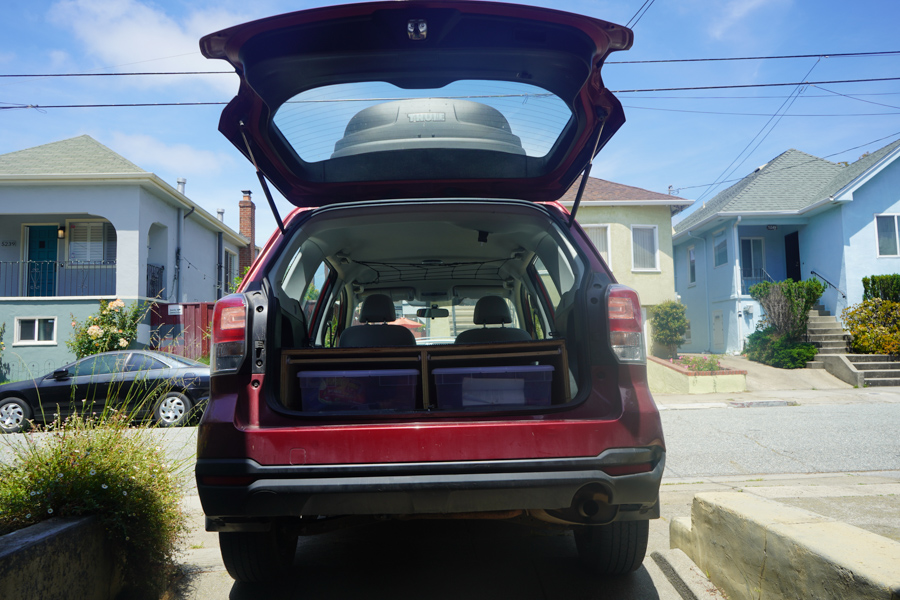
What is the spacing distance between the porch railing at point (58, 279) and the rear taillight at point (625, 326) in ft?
60.3

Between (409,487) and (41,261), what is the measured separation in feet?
64.3

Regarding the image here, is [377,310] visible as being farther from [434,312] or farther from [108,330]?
[108,330]

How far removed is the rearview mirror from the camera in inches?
207

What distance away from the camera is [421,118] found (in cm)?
269

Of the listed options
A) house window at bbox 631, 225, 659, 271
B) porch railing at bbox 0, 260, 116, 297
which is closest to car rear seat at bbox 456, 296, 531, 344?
house window at bbox 631, 225, 659, 271

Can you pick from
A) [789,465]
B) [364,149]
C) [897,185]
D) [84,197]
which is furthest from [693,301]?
[364,149]

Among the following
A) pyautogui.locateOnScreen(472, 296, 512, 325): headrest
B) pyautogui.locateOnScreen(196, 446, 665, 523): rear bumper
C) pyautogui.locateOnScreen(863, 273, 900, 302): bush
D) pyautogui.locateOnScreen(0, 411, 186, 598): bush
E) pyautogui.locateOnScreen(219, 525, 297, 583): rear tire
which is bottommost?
pyautogui.locateOnScreen(219, 525, 297, 583): rear tire

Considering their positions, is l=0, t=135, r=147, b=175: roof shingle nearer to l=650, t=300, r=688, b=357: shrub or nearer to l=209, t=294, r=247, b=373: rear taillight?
l=650, t=300, r=688, b=357: shrub

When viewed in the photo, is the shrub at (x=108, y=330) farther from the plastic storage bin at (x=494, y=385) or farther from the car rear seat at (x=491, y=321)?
the plastic storage bin at (x=494, y=385)

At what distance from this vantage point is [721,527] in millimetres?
2477

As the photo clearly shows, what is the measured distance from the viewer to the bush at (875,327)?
14439 mm

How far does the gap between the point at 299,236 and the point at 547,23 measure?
1378 millimetres

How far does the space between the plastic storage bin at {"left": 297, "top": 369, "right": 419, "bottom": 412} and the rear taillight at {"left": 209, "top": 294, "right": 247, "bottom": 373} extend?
1.05ft

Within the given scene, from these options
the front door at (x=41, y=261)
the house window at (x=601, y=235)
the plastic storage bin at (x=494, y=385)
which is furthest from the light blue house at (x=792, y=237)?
the front door at (x=41, y=261)
